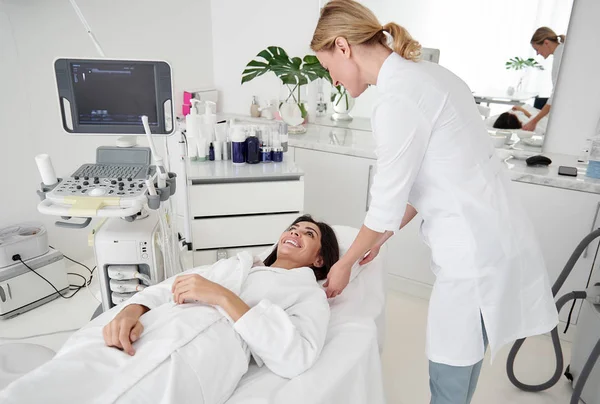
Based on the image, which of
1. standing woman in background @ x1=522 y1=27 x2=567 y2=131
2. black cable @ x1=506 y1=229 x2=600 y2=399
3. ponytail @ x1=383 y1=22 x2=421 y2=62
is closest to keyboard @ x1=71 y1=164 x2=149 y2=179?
ponytail @ x1=383 y1=22 x2=421 y2=62

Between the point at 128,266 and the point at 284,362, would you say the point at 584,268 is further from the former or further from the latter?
the point at 128,266

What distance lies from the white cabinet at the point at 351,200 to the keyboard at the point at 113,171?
1023 mm

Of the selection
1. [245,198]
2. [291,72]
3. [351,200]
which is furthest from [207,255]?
[291,72]

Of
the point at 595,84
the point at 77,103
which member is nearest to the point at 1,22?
the point at 77,103

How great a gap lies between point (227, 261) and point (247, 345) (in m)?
0.31

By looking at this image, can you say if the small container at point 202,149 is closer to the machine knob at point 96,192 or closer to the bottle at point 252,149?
the bottle at point 252,149

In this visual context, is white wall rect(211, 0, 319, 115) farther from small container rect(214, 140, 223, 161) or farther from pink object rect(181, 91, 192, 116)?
small container rect(214, 140, 223, 161)

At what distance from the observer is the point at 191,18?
3.07 m

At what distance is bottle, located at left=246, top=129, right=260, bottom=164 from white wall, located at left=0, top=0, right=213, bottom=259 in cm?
Result: 105

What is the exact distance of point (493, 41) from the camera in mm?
2355

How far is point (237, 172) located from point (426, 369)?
1203 millimetres

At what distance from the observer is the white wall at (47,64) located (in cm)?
228

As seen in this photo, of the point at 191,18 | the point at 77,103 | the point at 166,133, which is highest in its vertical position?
the point at 191,18

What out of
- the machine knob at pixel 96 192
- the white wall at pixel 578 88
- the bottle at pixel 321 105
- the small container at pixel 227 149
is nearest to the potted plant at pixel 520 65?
the white wall at pixel 578 88
